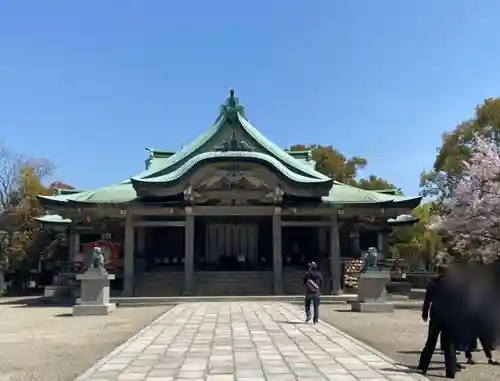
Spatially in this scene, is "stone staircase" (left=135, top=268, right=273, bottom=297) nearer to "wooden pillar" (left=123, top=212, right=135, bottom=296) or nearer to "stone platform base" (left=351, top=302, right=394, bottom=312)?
"wooden pillar" (left=123, top=212, right=135, bottom=296)

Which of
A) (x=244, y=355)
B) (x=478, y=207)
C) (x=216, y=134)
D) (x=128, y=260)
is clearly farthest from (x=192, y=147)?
(x=244, y=355)

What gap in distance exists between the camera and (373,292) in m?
20.2

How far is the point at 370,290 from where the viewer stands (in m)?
20.3

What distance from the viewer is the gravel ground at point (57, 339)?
948 centimetres

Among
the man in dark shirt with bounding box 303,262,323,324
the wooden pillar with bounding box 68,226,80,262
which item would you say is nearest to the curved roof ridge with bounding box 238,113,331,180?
the wooden pillar with bounding box 68,226,80,262

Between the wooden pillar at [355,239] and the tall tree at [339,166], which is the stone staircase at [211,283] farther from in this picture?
the tall tree at [339,166]

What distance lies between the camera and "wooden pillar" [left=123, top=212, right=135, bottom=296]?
26953 millimetres

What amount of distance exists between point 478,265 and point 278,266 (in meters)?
17.3

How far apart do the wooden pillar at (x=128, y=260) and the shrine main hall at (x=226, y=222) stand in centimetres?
5

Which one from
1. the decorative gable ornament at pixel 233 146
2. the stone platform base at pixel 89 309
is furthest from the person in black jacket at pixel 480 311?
the decorative gable ornament at pixel 233 146

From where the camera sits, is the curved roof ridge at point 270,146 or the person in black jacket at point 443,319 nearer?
the person in black jacket at point 443,319

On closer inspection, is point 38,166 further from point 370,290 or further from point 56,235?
point 370,290

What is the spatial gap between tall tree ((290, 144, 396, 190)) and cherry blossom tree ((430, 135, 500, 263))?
1968 centimetres

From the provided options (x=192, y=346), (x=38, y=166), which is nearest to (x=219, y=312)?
(x=192, y=346)
